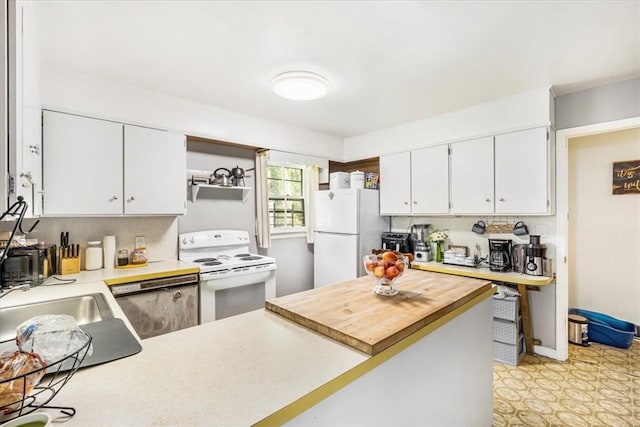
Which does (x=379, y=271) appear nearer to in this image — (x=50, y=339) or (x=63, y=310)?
(x=50, y=339)

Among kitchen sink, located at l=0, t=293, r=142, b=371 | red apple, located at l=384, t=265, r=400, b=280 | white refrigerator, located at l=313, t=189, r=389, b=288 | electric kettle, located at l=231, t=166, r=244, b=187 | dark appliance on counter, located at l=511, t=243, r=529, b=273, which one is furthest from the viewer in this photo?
white refrigerator, located at l=313, t=189, r=389, b=288

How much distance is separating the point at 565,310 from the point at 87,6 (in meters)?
4.25

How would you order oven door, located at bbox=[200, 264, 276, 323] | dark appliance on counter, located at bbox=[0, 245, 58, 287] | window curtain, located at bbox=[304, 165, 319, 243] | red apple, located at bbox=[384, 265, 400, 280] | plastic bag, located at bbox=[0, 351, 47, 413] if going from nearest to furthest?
1. plastic bag, located at bbox=[0, 351, 47, 413]
2. red apple, located at bbox=[384, 265, 400, 280]
3. dark appliance on counter, located at bbox=[0, 245, 58, 287]
4. oven door, located at bbox=[200, 264, 276, 323]
5. window curtain, located at bbox=[304, 165, 319, 243]

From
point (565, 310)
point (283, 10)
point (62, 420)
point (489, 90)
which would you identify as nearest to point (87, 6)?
point (283, 10)

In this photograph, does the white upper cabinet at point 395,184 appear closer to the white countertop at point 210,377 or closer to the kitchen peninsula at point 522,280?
the kitchen peninsula at point 522,280

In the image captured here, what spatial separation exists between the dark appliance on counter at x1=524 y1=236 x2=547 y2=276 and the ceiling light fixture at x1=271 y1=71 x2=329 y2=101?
7.82 ft

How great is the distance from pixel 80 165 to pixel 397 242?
3.19 metres

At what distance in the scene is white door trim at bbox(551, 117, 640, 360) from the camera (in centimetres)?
270

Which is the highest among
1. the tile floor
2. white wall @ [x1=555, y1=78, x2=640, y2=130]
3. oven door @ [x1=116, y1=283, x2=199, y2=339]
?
white wall @ [x1=555, y1=78, x2=640, y2=130]

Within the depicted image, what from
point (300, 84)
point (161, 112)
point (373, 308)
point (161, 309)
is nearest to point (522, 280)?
point (373, 308)

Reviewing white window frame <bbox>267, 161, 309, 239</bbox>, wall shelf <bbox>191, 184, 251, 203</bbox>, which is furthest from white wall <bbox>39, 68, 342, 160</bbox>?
wall shelf <bbox>191, 184, 251, 203</bbox>

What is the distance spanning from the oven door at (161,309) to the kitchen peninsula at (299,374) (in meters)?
1.38

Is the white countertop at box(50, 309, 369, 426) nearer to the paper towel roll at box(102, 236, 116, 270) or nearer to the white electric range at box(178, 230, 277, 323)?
Answer: the white electric range at box(178, 230, 277, 323)

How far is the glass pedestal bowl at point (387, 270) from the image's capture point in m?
1.50
